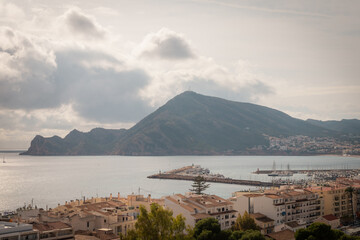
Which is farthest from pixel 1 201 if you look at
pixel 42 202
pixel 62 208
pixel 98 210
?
pixel 98 210

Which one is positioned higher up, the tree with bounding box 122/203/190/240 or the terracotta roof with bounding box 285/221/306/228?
the tree with bounding box 122/203/190/240

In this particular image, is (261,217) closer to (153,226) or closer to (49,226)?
(153,226)

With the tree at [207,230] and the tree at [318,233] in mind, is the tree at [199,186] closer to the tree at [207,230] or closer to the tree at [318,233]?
the tree at [207,230]

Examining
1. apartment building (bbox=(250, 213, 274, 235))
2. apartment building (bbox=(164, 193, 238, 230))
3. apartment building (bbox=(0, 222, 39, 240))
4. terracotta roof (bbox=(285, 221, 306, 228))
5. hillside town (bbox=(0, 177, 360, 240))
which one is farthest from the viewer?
apartment building (bbox=(250, 213, 274, 235))

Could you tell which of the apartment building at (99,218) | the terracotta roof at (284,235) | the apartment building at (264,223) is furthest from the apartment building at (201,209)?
the terracotta roof at (284,235)

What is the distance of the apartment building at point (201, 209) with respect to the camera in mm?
44925

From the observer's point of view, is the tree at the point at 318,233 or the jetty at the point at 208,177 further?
the jetty at the point at 208,177

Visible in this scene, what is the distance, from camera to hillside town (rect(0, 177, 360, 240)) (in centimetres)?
3866

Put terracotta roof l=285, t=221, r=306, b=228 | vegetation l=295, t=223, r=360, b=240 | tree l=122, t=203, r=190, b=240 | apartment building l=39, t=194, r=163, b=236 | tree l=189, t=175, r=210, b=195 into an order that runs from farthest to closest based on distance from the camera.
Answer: tree l=189, t=175, r=210, b=195
terracotta roof l=285, t=221, r=306, b=228
apartment building l=39, t=194, r=163, b=236
vegetation l=295, t=223, r=360, b=240
tree l=122, t=203, r=190, b=240

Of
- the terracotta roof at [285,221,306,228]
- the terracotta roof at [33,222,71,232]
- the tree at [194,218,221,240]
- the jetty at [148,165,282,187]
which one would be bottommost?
the jetty at [148,165,282,187]

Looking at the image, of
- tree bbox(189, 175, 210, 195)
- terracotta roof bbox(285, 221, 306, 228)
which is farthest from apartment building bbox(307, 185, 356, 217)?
tree bbox(189, 175, 210, 195)

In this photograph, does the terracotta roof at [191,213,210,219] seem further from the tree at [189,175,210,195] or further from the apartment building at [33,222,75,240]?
the tree at [189,175,210,195]

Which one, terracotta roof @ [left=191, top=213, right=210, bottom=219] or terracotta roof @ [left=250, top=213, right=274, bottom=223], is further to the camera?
terracotta roof @ [left=250, top=213, right=274, bottom=223]

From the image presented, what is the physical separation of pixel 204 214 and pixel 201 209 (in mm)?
1173
